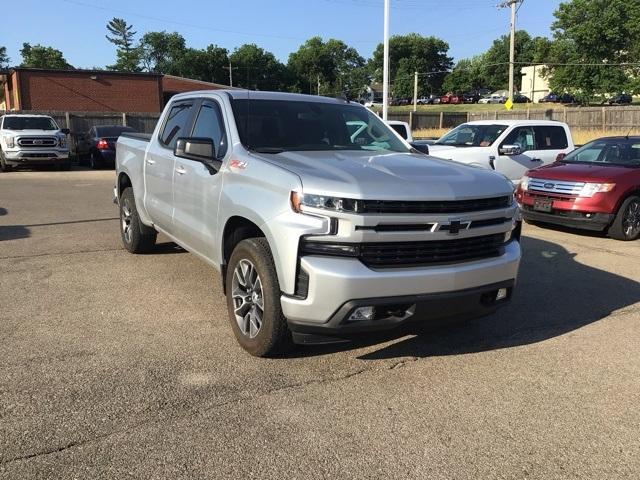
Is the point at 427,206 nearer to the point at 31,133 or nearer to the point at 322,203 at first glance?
the point at 322,203

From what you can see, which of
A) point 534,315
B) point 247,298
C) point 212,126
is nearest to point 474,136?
point 534,315

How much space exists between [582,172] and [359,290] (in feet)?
23.5

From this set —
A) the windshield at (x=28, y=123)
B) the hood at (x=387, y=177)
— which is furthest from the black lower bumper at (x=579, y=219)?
the windshield at (x=28, y=123)

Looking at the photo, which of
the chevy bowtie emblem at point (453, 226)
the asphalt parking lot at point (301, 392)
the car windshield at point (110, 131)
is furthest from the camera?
the car windshield at point (110, 131)

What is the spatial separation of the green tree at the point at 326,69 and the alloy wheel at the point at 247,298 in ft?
378

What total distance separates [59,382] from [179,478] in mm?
1420

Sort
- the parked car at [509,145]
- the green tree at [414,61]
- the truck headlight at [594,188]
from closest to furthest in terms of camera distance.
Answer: the truck headlight at [594,188]
the parked car at [509,145]
the green tree at [414,61]

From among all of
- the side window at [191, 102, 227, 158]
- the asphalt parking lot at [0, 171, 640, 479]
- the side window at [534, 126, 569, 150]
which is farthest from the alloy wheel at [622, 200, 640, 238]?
the side window at [191, 102, 227, 158]

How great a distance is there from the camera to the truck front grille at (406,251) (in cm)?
356

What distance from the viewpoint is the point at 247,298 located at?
4.21 metres

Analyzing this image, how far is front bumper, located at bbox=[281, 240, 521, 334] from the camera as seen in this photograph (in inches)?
137

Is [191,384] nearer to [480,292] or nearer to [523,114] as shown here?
[480,292]

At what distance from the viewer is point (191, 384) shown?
378 cm

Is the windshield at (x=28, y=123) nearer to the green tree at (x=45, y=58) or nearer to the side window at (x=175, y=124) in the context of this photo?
the side window at (x=175, y=124)
